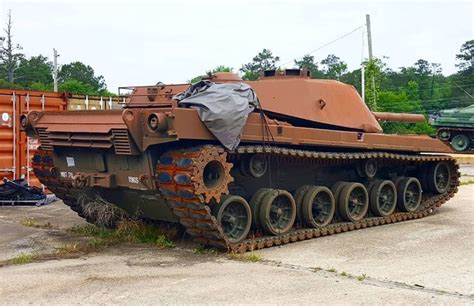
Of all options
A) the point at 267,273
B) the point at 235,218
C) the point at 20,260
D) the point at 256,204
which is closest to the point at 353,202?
the point at 256,204

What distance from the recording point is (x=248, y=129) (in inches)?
340

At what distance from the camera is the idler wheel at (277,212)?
9.15m

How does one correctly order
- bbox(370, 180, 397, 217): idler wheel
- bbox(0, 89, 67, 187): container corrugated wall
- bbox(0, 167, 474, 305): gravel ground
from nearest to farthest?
bbox(0, 167, 474, 305): gravel ground < bbox(370, 180, 397, 217): idler wheel < bbox(0, 89, 67, 187): container corrugated wall

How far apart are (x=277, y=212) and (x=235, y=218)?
2.71ft

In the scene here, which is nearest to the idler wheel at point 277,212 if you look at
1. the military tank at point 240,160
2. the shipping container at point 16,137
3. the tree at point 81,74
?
the military tank at point 240,160

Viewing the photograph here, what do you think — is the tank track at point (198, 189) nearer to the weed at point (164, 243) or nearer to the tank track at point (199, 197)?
the tank track at point (199, 197)

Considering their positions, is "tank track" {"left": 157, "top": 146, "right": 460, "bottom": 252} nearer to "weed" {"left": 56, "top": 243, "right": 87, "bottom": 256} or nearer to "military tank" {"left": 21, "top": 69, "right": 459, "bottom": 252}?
"military tank" {"left": 21, "top": 69, "right": 459, "bottom": 252}

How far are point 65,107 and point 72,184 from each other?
672 centimetres

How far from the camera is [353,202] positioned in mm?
10992

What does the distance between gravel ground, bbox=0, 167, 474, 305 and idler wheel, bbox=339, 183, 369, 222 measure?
501mm

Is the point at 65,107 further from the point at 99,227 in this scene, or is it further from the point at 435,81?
the point at 435,81

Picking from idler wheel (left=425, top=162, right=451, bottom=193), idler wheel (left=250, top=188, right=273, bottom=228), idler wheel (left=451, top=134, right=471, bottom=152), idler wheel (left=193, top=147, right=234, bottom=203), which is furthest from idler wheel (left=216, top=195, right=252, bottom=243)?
idler wheel (left=451, top=134, right=471, bottom=152)

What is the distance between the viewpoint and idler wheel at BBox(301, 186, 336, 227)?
32.6 feet

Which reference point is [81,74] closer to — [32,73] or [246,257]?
[32,73]
